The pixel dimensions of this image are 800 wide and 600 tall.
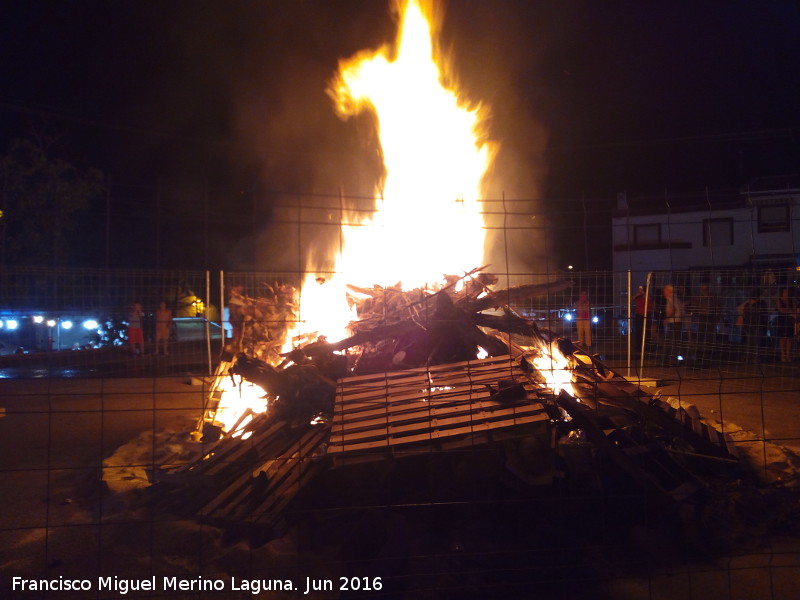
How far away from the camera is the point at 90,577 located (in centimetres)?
416

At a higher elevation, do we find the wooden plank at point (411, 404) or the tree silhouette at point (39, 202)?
the tree silhouette at point (39, 202)

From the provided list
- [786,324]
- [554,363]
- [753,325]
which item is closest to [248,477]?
[554,363]

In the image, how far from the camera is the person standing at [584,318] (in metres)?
6.87

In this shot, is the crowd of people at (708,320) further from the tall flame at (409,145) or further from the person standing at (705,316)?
the tall flame at (409,145)

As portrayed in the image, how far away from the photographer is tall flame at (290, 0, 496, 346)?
8.09 m

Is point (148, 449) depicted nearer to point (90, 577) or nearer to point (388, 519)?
point (90, 577)

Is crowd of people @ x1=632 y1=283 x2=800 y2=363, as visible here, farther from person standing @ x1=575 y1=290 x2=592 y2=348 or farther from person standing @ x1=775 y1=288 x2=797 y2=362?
person standing @ x1=575 y1=290 x2=592 y2=348

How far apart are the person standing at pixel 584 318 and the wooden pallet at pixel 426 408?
130 centimetres

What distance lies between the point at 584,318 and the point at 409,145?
11.6 feet

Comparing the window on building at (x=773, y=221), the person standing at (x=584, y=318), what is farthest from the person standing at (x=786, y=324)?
the person standing at (x=584, y=318)

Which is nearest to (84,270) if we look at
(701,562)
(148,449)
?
(148,449)

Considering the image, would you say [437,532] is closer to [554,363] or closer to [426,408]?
[426,408]

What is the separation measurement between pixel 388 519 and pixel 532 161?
33.6 feet

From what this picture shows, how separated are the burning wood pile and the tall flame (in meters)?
1.03
